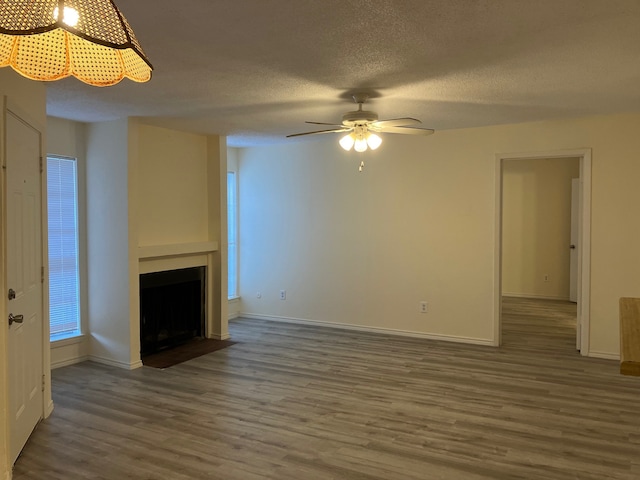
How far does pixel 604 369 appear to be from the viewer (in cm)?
468

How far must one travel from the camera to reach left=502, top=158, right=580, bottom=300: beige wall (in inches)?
328

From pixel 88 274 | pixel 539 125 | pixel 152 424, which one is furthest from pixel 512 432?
pixel 88 274

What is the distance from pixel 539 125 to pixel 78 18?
16.5 ft

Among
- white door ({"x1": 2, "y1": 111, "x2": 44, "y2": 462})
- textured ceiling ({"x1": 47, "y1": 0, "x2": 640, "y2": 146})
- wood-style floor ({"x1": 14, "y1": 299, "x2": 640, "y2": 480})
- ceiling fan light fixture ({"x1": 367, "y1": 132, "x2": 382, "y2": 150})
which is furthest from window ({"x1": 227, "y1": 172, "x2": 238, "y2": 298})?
white door ({"x1": 2, "y1": 111, "x2": 44, "y2": 462})

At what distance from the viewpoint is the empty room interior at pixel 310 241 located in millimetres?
2664

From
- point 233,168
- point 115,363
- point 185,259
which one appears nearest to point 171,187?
point 185,259

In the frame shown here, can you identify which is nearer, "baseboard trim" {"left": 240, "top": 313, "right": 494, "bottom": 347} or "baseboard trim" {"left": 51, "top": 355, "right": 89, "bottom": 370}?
"baseboard trim" {"left": 51, "top": 355, "right": 89, "bottom": 370}

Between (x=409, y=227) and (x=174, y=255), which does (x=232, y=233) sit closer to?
(x=174, y=255)

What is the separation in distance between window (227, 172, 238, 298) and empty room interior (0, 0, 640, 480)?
0.11 feet

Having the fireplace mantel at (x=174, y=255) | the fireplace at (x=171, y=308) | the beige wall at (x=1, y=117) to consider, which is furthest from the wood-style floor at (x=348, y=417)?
the fireplace mantel at (x=174, y=255)

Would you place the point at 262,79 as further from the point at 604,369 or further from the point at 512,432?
the point at 604,369

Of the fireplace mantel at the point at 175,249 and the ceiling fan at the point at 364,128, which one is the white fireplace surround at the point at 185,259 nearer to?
the fireplace mantel at the point at 175,249

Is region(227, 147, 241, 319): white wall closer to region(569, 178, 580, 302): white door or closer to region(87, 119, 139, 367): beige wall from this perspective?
region(87, 119, 139, 367): beige wall

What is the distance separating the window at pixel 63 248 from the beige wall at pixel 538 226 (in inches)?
258
